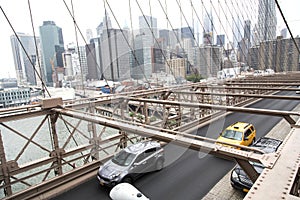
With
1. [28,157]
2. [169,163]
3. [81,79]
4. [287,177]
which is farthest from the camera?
[28,157]

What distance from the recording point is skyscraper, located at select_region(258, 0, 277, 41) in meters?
32.0

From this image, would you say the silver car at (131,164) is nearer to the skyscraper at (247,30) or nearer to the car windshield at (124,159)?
the car windshield at (124,159)

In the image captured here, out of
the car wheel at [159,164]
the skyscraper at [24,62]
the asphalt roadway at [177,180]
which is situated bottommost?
the asphalt roadway at [177,180]

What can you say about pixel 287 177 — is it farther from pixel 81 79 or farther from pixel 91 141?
pixel 81 79

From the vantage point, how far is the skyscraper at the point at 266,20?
32.0m

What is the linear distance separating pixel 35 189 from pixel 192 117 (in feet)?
22.7

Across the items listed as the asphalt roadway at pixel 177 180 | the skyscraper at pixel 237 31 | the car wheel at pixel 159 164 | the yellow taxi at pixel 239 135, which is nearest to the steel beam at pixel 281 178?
the asphalt roadway at pixel 177 180

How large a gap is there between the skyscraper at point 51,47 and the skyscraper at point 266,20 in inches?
1273

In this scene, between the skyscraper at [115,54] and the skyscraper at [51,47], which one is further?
the skyscraper at [115,54]

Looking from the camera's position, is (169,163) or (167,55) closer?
(169,163)

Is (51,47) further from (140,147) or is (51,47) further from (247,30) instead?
(247,30)

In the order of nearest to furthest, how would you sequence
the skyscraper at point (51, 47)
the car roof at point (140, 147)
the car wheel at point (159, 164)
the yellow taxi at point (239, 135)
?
1. the car roof at point (140, 147)
2. the car wheel at point (159, 164)
3. the yellow taxi at point (239, 135)
4. the skyscraper at point (51, 47)

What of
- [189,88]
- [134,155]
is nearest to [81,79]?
[134,155]

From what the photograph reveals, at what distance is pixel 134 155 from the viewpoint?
5488mm
